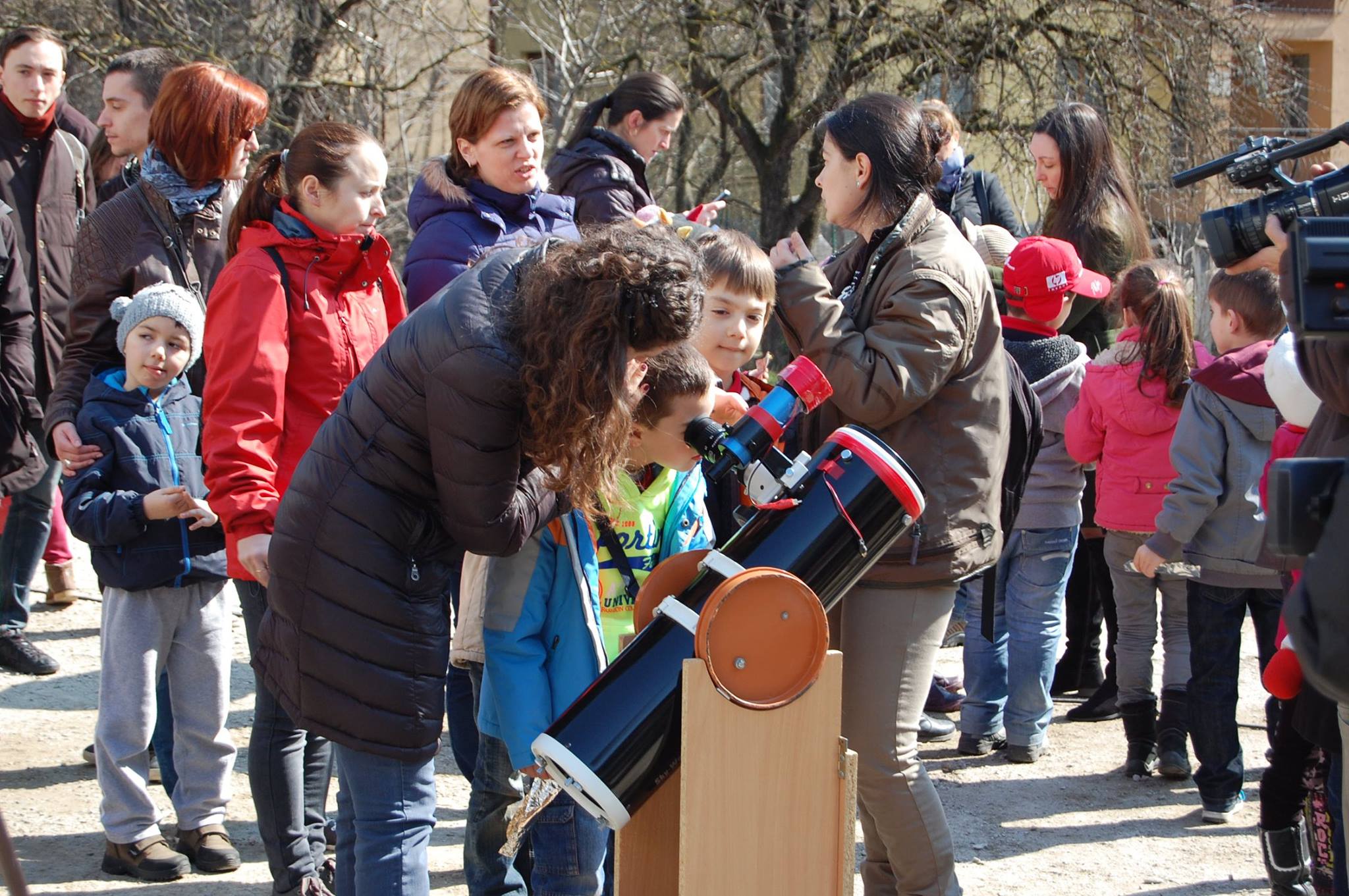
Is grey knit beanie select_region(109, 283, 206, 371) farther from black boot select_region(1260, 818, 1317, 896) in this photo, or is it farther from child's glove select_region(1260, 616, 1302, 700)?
black boot select_region(1260, 818, 1317, 896)

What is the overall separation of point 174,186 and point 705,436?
81.0 inches

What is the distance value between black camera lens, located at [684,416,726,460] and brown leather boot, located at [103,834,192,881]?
2113 mm

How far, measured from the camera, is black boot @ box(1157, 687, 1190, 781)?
15.0 feet

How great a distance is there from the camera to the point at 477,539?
8.29 ft

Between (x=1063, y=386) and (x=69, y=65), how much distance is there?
9336 millimetres

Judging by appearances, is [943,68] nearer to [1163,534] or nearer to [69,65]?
[69,65]

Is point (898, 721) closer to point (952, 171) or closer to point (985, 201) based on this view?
point (952, 171)

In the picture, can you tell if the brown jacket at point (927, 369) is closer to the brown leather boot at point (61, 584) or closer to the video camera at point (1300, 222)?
the video camera at point (1300, 222)

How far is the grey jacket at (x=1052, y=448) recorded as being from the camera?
4.81 meters

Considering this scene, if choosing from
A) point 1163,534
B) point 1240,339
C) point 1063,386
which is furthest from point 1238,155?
point 1063,386

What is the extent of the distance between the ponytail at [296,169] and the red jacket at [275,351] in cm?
6

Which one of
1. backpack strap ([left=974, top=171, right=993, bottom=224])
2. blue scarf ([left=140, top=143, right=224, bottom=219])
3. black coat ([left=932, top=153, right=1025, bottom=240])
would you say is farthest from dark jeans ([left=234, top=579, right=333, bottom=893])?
backpack strap ([left=974, top=171, right=993, bottom=224])

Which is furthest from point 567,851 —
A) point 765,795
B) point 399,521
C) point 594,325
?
point 594,325

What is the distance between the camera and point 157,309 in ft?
12.1
